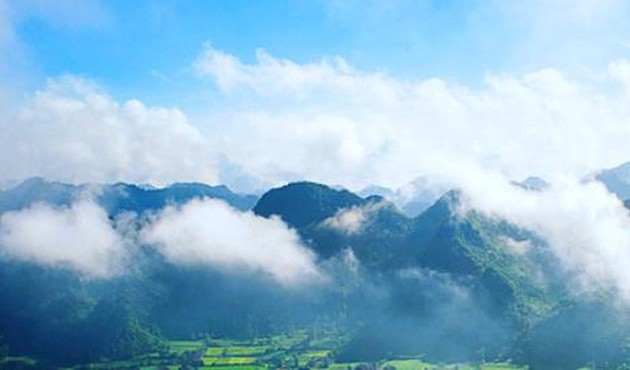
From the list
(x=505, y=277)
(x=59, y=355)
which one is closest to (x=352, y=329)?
(x=505, y=277)

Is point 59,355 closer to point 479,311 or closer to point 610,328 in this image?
point 479,311

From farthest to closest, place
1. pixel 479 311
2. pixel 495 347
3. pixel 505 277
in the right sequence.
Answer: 1. pixel 505 277
2. pixel 479 311
3. pixel 495 347

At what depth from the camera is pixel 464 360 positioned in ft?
500

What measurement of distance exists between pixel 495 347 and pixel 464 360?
32.2ft

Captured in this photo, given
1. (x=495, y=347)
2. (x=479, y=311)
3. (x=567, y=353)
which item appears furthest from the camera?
(x=479, y=311)

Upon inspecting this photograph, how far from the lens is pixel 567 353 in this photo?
5723 inches

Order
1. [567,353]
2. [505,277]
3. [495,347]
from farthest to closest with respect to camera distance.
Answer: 1. [505,277]
2. [495,347]
3. [567,353]

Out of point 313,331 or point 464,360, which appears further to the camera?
point 313,331

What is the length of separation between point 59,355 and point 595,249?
14535cm

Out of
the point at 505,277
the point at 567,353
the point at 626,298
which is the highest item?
the point at 505,277

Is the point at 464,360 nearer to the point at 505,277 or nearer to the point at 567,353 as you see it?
the point at 567,353

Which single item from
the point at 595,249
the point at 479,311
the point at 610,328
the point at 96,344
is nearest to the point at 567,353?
the point at 610,328

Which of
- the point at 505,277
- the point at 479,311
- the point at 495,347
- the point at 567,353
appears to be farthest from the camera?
the point at 505,277

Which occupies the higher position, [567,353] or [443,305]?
[443,305]
